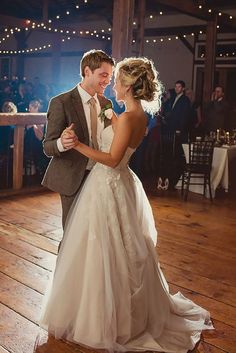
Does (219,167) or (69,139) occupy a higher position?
(69,139)

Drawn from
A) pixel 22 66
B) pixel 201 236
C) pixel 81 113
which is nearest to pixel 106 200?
pixel 81 113

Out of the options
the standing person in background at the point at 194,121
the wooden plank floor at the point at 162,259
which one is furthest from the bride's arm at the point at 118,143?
the standing person in background at the point at 194,121

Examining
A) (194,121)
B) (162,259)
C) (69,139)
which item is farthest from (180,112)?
(69,139)

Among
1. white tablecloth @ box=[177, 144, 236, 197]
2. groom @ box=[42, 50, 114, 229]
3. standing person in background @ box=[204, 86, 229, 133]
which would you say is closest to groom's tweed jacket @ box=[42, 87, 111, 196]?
groom @ box=[42, 50, 114, 229]

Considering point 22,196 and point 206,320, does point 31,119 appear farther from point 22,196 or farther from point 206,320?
point 206,320

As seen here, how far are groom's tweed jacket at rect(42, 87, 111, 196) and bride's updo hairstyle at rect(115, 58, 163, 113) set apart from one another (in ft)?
0.84

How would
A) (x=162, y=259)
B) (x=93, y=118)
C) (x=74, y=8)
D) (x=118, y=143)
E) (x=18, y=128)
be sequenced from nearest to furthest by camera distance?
(x=118, y=143), (x=93, y=118), (x=162, y=259), (x=18, y=128), (x=74, y=8)

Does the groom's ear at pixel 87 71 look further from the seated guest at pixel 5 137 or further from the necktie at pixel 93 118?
the seated guest at pixel 5 137

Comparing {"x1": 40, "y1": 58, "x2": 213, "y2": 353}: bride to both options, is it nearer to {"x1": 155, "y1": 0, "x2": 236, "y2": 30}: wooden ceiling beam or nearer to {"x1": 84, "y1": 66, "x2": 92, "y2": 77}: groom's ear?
{"x1": 84, "y1": 66, "x2": 92, "y2": 77}: groom's ear

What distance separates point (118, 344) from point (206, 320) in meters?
0.67

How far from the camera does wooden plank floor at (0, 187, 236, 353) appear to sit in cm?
270

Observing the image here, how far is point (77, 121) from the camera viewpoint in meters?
2.63

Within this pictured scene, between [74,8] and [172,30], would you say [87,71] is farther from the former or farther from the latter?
[74,8]

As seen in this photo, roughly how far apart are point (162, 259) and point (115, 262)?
156 centimetres
